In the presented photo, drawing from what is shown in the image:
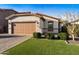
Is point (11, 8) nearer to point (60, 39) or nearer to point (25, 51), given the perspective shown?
point (25, 51)

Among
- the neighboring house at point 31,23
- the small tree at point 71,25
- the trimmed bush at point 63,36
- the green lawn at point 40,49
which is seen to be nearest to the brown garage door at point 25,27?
the neighboring house at point 31,23

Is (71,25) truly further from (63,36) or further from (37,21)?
(37,21)

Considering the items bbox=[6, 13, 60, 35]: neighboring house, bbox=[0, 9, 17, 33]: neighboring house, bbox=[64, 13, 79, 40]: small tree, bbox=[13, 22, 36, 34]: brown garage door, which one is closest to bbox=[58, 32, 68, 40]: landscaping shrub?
bbox=[6, 13, 60, 35]: neighboring house

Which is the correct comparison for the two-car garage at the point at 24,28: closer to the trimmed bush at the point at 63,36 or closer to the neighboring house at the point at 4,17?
the neighboring house at the point at 4,17

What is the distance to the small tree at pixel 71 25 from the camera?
16.4 meters

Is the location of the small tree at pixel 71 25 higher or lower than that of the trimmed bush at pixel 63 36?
higher

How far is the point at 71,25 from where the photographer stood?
57.8ft

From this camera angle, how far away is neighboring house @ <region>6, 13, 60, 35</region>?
16406mm

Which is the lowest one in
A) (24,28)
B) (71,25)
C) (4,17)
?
(24,28)

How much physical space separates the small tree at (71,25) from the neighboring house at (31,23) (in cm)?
91

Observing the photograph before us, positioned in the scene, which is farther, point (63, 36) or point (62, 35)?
point (63, 36)

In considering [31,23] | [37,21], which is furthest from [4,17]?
[37,21]

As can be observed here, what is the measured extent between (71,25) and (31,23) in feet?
11.0
